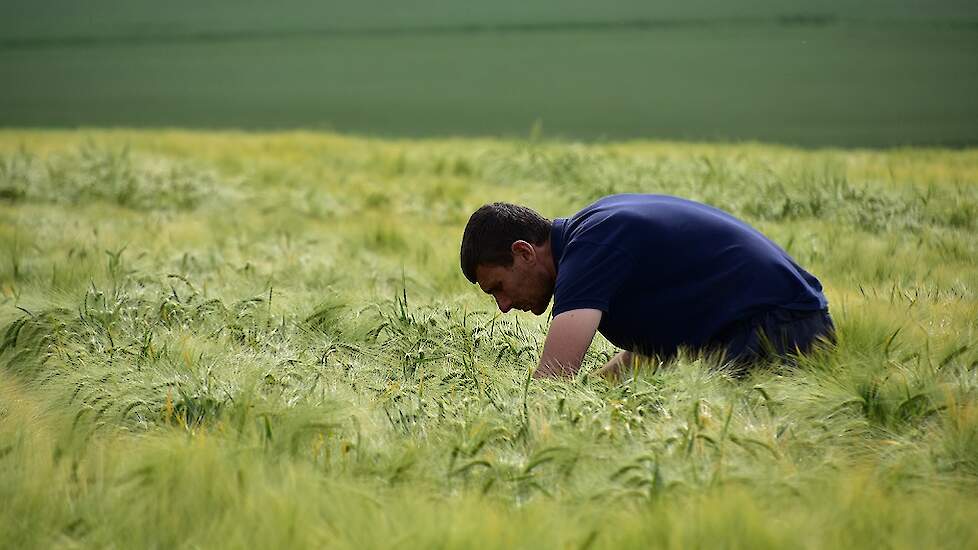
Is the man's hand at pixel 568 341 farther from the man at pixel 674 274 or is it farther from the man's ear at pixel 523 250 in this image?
the man's ear at pixel 523 250

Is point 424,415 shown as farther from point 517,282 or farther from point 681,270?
point 681,270

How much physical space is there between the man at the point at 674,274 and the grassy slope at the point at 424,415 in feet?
0.44

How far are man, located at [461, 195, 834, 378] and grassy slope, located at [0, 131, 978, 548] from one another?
0.14 m

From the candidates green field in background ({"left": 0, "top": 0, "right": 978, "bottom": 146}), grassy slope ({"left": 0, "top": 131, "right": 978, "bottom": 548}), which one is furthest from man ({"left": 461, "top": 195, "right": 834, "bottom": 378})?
green field in background ({"left": 0, "top": 0, "right": 978, "bottom": 146})

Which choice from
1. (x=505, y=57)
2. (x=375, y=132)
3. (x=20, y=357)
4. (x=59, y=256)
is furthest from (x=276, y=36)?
(x=20, y=357)

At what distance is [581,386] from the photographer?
318 centimetres

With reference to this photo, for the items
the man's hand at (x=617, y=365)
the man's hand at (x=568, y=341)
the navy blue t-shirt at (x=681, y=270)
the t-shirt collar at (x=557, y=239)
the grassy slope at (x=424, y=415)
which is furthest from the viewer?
the man's hand at (x=617, y=365)

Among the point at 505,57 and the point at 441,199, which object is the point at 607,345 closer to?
the point at 441,199

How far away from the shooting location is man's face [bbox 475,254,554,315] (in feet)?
11.4

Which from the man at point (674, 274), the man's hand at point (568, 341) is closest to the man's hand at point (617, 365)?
the man at point (674, 274)

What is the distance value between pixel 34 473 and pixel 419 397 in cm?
112

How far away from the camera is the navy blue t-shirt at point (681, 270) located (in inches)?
131

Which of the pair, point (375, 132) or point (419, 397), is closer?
point (419, 397)

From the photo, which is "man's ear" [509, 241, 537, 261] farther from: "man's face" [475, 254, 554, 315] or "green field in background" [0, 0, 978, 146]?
"green field in background" [0, 0, 978, 146]
